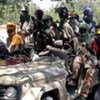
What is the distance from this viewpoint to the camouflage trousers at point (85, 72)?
7.88m

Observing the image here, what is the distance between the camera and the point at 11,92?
628 cm

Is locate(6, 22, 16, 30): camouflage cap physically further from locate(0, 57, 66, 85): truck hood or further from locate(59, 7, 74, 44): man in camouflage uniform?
locate(59, 7, 74, 44): man in camouflage uniform

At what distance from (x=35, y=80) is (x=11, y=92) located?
0.47 metres

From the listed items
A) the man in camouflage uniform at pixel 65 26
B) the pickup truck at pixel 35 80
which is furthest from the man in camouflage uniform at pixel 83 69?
the man in camouflage uniform at pixel 65 26

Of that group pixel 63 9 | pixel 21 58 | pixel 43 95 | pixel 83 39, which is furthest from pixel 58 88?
pixel 63 9

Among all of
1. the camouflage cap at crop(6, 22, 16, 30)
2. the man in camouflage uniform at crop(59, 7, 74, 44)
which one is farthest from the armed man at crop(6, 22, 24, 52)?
the man in camouflage uniform at crop(59, 7, 74, 44)

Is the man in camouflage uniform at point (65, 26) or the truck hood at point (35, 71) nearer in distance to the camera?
the truck hood at point (35, 71)

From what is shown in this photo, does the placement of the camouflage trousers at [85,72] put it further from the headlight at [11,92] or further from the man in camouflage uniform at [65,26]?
the headlight at [11,92]

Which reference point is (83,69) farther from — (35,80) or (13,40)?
(35,80)

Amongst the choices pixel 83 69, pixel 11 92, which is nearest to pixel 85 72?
pixel 83 69

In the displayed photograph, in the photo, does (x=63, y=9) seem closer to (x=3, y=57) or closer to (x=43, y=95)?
(x=3, y=57)

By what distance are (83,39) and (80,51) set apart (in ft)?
1.64

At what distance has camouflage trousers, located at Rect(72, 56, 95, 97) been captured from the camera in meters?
7.88

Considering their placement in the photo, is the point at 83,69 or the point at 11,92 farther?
the point at 83,69
